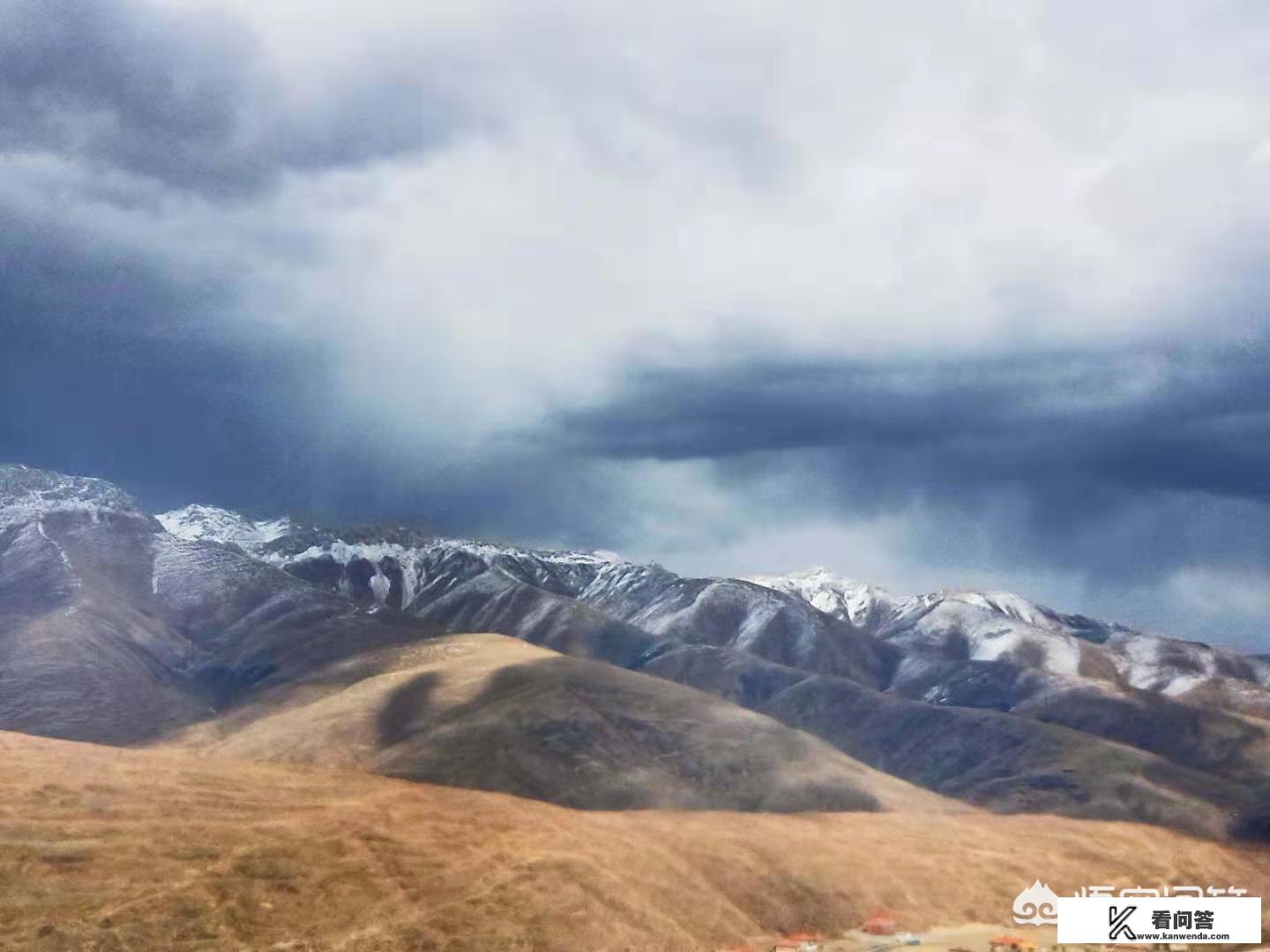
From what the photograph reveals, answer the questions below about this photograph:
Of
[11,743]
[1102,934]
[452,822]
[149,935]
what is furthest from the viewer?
[11,743]

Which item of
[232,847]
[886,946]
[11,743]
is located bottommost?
[886,946]

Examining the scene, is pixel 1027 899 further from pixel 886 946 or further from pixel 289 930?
pixel 289 930

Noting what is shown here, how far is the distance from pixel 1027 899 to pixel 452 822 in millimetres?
97273

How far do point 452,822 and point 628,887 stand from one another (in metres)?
28.4

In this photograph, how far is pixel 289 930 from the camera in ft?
435

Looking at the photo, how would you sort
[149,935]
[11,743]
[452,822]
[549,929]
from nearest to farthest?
1. [149,935]
2. [549,929]
3. [452,822]
4. [11,743]

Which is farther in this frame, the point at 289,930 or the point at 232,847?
the point at 232,847

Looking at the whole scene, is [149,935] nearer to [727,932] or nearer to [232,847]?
[232,847]

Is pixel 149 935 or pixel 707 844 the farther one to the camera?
pixel 707 844

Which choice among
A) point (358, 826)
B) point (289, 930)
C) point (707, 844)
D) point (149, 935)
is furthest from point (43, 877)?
point (707, 844)

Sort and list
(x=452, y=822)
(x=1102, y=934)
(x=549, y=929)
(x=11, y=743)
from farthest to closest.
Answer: (x=11, y=743), (x=452, y=822), (x=1102, y=934), (x=549, y=929)

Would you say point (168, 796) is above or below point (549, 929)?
above

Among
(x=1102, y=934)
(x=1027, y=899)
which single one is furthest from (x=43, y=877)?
(x=1027, y=899)

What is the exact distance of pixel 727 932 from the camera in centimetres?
16262
